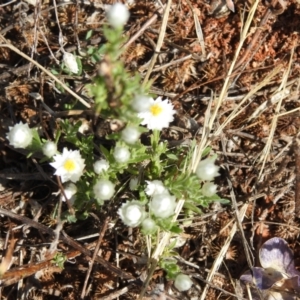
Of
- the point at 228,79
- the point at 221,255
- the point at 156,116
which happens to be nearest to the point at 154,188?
the point at 156,116

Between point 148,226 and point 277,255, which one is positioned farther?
point 277,255

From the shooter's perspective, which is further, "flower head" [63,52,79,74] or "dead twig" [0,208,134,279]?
"flower head" [63,52,79,74]

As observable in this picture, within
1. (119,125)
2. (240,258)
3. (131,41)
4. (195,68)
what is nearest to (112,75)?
(119,125)

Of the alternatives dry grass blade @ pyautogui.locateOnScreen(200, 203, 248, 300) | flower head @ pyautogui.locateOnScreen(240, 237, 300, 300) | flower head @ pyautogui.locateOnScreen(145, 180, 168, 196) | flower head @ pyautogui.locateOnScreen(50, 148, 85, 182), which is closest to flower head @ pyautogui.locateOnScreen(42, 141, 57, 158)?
flower head @ pyautogui.locateOnScreen(50, 148, 85, 182)

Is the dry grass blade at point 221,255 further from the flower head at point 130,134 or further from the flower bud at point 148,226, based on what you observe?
the flower head at point 130,134

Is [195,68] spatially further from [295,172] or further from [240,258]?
[240,258]

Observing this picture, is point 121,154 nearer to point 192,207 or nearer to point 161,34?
point 192,207

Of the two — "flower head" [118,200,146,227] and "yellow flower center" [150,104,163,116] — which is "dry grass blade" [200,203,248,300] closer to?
"flower head" [118,200,146,227]
